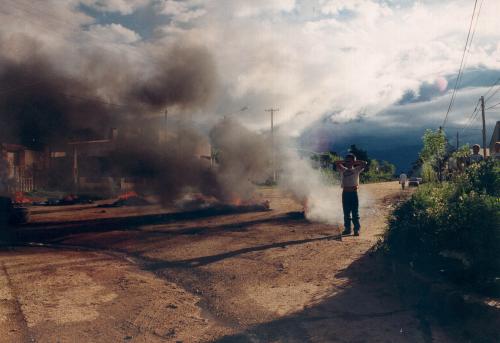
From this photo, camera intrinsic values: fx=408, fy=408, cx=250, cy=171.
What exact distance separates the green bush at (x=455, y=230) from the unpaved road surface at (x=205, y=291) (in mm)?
532

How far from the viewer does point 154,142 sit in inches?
717

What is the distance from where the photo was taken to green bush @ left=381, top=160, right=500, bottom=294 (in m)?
4.00

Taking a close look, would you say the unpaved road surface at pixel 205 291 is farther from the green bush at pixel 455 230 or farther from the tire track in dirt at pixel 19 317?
the green bush at pixel 455 230

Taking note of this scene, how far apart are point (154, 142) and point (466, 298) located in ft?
52.5

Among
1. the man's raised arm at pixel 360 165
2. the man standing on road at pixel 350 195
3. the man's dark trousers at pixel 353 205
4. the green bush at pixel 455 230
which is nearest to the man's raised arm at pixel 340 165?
the man standing on road at pixel 350 195

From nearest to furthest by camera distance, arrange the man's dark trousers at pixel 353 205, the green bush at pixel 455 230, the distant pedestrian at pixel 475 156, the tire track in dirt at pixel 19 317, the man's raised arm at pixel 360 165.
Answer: the tire track in dirt at pixel 19 317 < the green bush at pixel 455 230 < the distant pedestrian at pixel 475 156 < the man's dark trousers at pixel 353 205 < the man's raised arm at pixel 360 165

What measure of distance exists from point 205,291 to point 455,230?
9.69 feet

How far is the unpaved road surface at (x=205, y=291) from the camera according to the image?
372cm

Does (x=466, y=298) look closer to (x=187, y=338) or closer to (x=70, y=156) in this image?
(x=187, y=338)

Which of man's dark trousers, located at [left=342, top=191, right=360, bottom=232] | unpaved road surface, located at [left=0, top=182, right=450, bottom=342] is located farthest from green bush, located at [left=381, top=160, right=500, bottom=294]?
man's dark trousers, located at [left=342, top=191, right=360, bottom=232]

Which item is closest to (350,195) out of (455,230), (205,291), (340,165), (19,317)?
(340,165)

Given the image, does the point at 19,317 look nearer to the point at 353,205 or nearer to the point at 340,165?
the point at 353,205

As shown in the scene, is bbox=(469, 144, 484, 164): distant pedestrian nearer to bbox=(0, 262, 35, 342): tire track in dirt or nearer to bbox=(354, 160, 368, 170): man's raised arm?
bbox=(354, 160, 368, 170): man's raised arm

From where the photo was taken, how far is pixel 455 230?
14.4 feet
